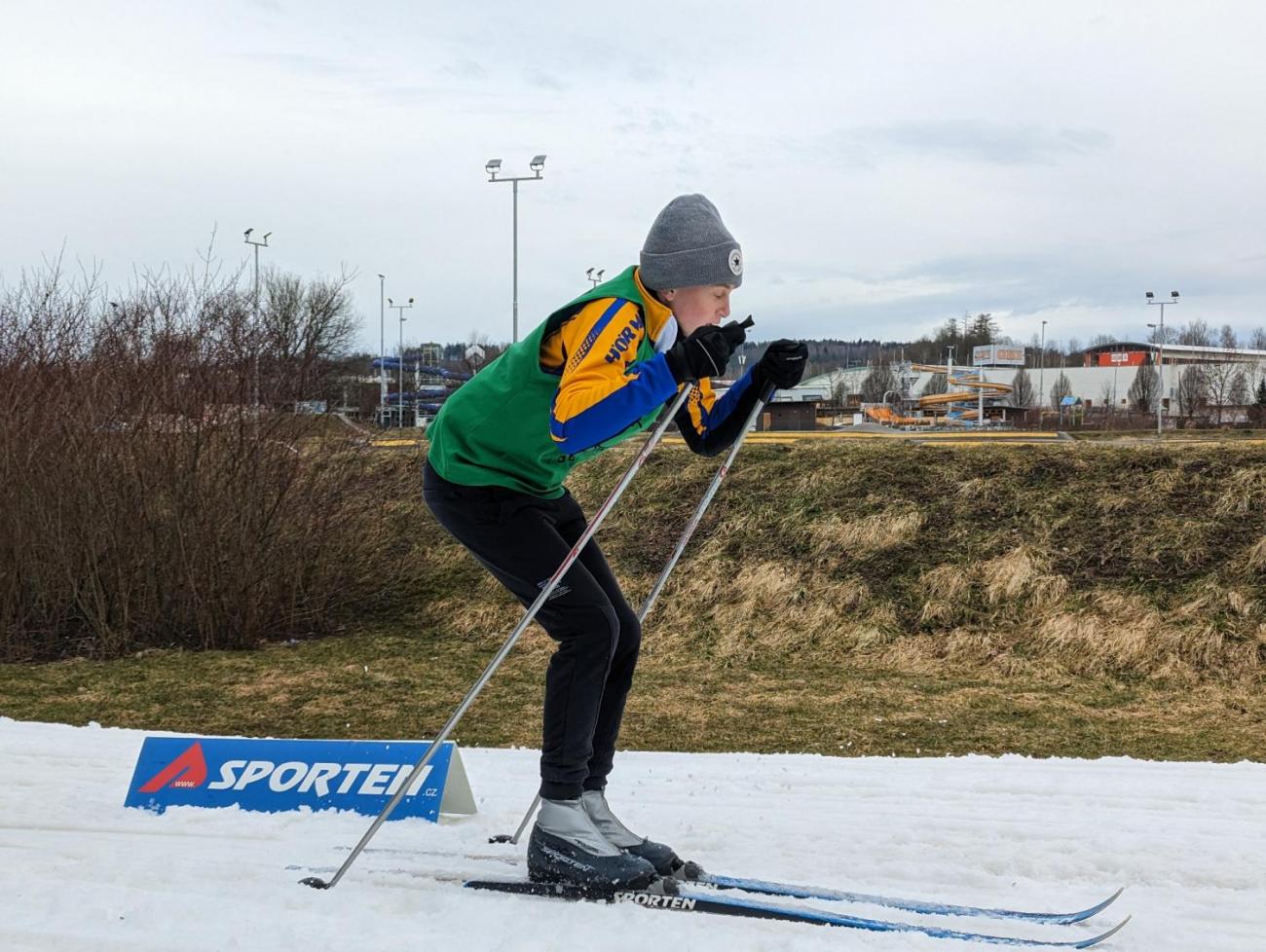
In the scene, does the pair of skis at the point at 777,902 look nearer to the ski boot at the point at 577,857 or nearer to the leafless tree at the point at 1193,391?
the ski boot at the point at 577,857

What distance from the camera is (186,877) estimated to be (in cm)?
359

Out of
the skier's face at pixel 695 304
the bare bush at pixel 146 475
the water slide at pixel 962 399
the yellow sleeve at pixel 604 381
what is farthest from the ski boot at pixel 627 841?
the water slide at pixel 962 399

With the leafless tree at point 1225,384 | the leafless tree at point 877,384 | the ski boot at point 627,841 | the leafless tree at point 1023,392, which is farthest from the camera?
the leafless tree at point 877,384

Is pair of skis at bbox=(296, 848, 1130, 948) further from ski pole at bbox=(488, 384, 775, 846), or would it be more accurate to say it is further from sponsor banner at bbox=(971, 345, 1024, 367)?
sponsor banner at bbox=(971, 345, 1024, 367)

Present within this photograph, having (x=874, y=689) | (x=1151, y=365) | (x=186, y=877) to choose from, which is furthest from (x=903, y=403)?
(x=186, y=877)

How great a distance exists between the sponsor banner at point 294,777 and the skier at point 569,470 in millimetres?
940

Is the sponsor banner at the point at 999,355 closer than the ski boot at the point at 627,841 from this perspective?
No

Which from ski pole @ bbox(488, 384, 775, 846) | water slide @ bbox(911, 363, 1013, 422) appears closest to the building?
water slide @ bbox(911, 363, 1013, 422)

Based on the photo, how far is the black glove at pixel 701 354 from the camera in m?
3.22

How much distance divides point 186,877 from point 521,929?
122 cm

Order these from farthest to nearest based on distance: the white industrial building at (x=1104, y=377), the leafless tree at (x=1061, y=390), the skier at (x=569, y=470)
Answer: the leafless tree at (x=1061, y=390) < the white industrial building at (x=1104, y=377) < the skier at (x=569, y=470)

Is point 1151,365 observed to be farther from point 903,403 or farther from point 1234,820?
point 1234,820

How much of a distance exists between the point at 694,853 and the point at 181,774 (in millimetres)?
2140

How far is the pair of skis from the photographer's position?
3146mm
